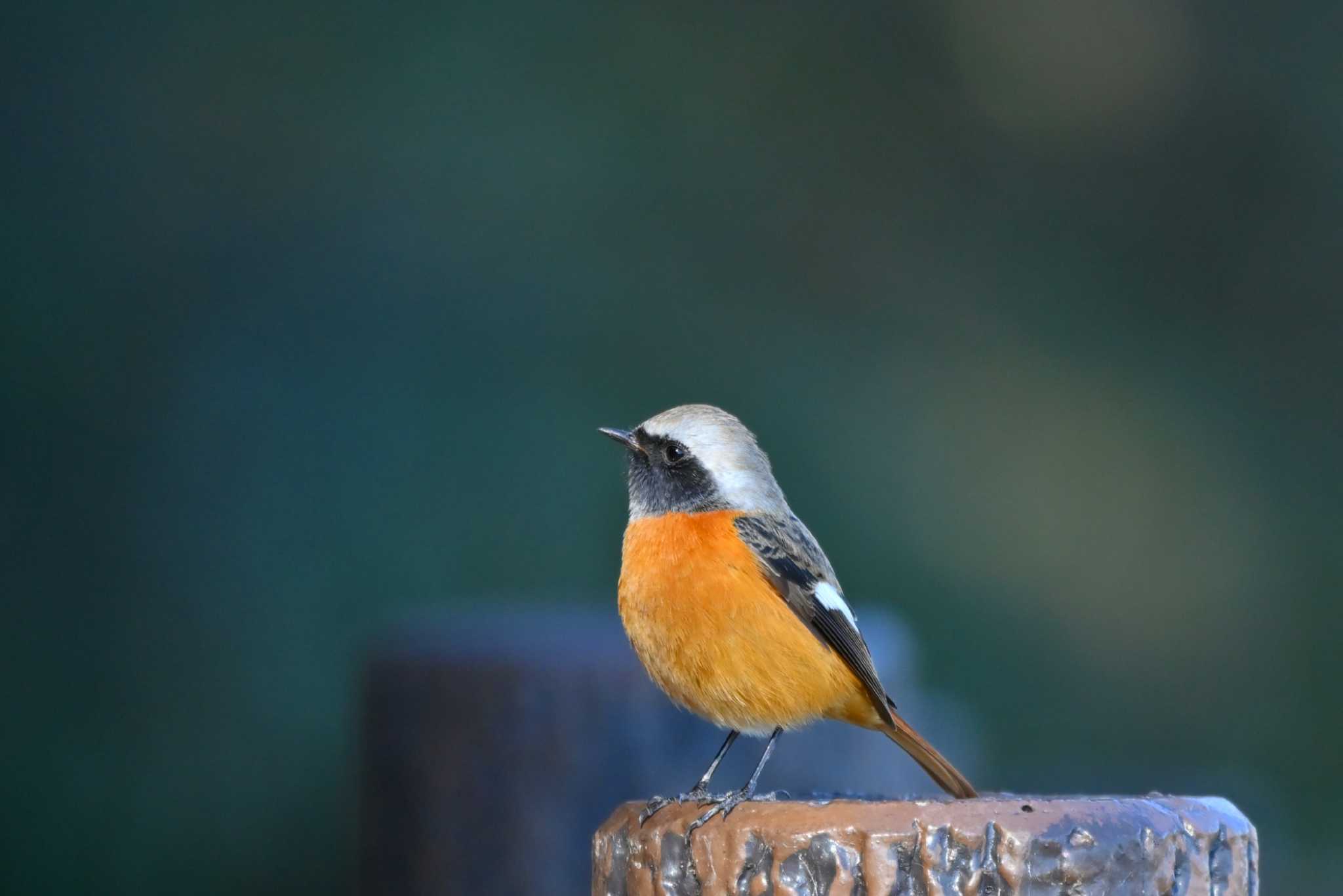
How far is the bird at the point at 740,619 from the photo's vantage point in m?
2.47

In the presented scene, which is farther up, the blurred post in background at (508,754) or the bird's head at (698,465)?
the bird's head at (698,465)

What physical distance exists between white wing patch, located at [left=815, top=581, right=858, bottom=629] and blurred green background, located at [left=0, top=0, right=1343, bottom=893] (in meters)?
2.40

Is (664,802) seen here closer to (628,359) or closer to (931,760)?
(931,760)

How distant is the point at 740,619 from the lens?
8.21 ft

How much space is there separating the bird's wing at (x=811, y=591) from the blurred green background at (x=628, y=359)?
238cm

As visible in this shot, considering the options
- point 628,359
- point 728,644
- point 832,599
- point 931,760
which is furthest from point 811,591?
point 628,359

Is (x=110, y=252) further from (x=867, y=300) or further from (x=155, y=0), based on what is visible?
(x=867, y=300)

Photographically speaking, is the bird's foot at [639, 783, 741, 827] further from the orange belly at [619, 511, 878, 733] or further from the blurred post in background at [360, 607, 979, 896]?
the blurred post in background at [360, 607, 979, 896]

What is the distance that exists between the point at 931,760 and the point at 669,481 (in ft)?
2.39

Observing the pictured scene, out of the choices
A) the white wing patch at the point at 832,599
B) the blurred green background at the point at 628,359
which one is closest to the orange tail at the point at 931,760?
the white wing patch at the point at 832,599

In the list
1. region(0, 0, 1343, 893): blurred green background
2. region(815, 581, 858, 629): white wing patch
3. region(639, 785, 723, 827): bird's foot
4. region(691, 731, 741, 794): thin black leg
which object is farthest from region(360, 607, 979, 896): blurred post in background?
region(0, 0, 1343, 893): blurred green background

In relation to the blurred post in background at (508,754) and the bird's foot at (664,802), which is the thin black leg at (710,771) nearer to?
the bird's foot at (664,802)

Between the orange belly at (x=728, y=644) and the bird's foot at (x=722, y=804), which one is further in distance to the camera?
the orange belly at (x=728, y=644)

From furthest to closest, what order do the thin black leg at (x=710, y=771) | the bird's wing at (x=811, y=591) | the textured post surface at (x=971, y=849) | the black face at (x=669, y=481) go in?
the black face at (x=669, y=481), the bird's wing at (x=811, y=591), the thin black leg at (x=710, y=771), the textured post surface at (x=971, y=849)
